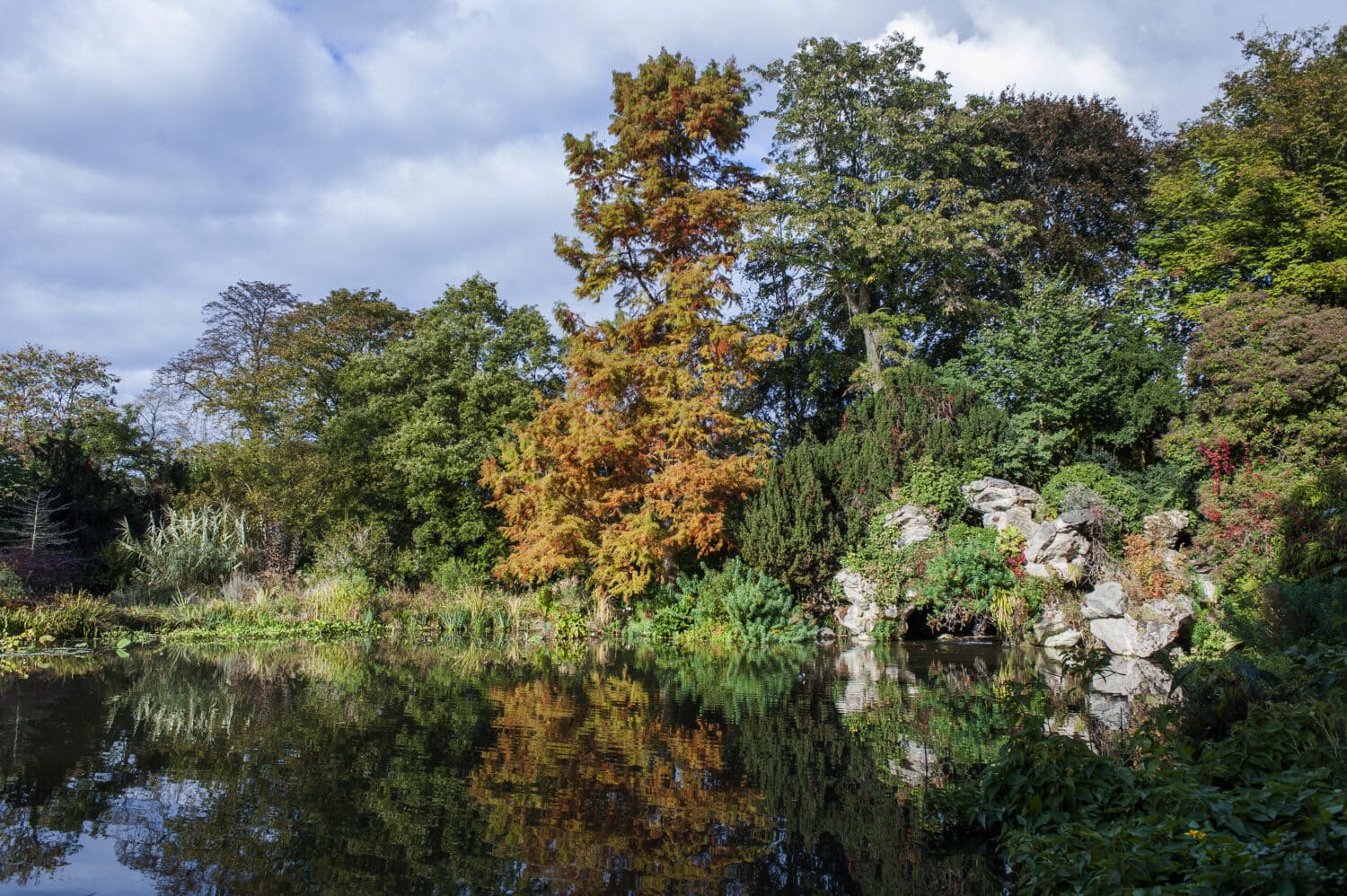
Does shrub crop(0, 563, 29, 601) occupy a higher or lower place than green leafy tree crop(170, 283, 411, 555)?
lower

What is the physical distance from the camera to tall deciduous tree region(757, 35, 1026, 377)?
1808 cm

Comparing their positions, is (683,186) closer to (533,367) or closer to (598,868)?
(533,367)

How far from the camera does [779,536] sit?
15.3 m

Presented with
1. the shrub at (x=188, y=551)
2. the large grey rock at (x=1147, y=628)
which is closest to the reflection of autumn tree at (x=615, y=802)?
the large grey rock at (x=1147, y=628)

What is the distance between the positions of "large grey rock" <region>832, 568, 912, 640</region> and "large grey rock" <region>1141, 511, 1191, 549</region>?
4181 mm

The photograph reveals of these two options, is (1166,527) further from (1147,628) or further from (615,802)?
(615,802)

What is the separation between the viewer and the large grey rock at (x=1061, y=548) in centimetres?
1321

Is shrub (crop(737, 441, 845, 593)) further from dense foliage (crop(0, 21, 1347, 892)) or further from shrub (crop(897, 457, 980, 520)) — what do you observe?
shrub (crop(897, 457, 980, 520))

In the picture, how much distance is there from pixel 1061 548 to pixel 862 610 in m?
3.65

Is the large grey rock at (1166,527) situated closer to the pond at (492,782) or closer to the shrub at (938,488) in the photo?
the shrub at (938,488)

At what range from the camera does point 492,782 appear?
5.48 meters

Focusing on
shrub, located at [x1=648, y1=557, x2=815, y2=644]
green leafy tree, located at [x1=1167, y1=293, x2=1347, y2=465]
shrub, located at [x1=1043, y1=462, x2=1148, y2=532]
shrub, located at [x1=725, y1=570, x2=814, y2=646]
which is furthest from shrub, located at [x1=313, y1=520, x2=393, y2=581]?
green leafy tree, located at [x1=1167, y1=293, x2=1347, y2=465]

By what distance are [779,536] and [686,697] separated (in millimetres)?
6781

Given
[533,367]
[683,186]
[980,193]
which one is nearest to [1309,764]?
[683,186]
